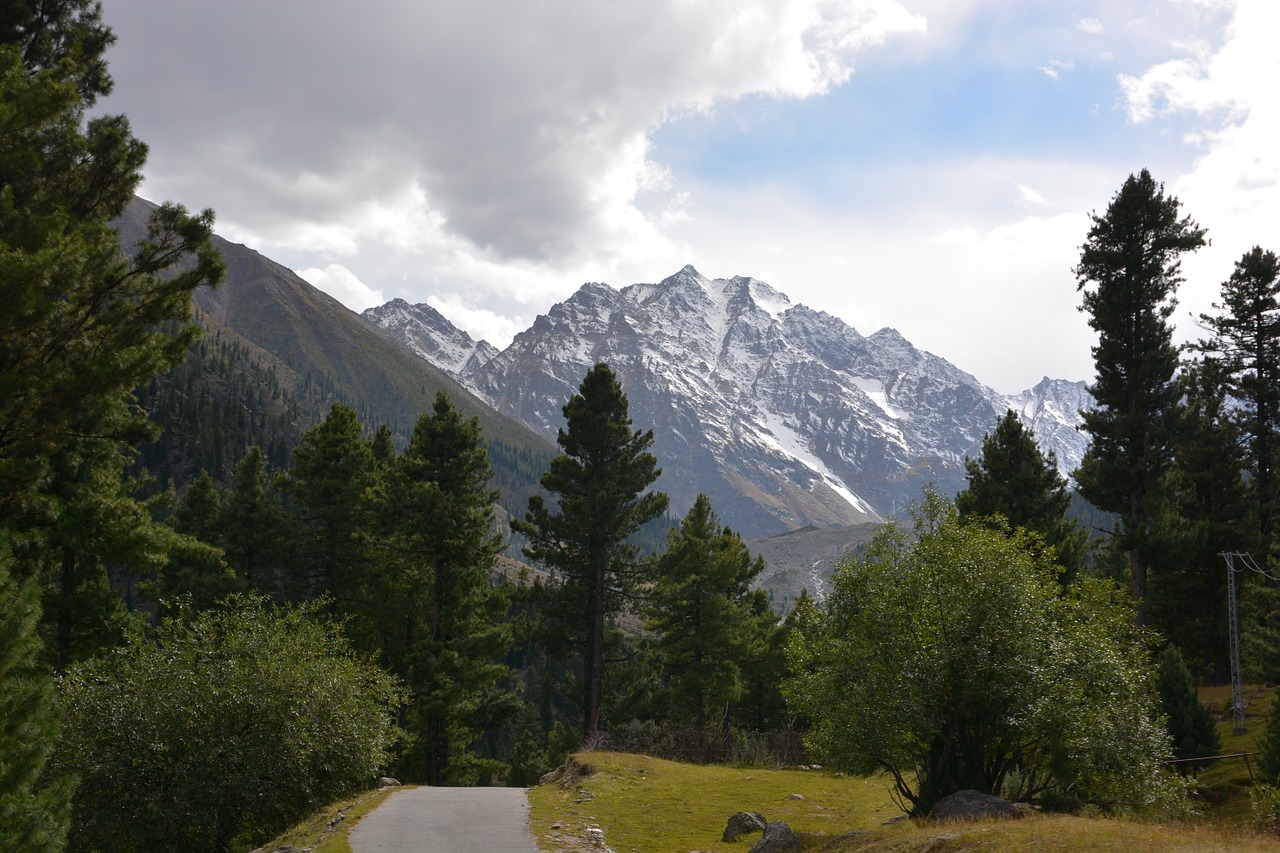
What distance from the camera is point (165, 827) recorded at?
69.9 ft

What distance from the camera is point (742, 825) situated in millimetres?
21922

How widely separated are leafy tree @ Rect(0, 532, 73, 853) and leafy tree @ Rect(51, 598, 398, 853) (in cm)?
834

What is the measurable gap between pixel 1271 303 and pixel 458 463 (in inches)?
1660

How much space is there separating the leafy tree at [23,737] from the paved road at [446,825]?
262 inches

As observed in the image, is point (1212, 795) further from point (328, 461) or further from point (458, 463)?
point (328, 461)

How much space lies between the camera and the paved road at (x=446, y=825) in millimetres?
18766

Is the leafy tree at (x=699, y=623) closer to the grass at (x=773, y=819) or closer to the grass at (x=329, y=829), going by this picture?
the grass at (x=773, y=819)

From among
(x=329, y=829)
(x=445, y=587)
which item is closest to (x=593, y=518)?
(x=445, y=587)

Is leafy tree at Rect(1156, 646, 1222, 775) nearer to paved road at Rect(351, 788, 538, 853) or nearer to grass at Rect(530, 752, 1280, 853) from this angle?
grass at Rect(530, 752, 1280, 853)

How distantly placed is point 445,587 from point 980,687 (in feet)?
90.0

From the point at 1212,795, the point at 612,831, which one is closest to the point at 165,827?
the point at 612,831

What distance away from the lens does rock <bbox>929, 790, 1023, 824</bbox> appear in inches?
710

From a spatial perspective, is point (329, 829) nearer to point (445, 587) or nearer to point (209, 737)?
point (209, 737)

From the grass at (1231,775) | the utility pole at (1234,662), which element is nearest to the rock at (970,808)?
the grass at (1231,775)
